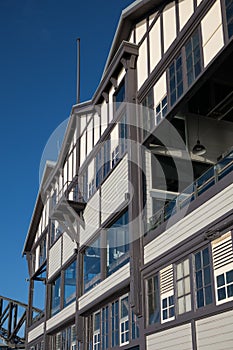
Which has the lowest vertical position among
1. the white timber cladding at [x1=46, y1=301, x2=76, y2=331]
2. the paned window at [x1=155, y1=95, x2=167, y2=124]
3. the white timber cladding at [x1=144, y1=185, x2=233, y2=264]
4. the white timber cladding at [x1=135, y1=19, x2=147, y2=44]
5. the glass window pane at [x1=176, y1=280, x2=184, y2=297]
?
the glass window pane at [x1=176, y1=280, x2=184, y2=297]

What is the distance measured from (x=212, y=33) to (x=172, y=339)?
9.41 meters

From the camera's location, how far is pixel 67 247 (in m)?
28.6

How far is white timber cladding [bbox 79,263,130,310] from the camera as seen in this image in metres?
20.2

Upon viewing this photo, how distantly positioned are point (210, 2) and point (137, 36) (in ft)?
20.7

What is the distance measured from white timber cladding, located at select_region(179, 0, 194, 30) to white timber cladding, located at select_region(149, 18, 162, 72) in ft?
5.37

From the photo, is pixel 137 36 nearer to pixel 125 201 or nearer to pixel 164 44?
pixel 164 44

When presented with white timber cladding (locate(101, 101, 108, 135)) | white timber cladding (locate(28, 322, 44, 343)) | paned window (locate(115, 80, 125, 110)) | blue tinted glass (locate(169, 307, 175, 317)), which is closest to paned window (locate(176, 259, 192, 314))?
blue tinted glass (locate(169, 307, 175, 317))

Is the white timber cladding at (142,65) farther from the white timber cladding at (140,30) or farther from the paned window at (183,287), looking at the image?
the paned window at (183,287)

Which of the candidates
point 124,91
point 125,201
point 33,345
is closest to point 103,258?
point 125,201

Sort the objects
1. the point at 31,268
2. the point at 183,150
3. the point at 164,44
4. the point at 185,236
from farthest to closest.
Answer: the point at 31,268 → the point at 183,150 → the point at 164,44 → the point at 185,236

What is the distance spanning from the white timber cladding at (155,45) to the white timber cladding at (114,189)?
3.87 metres

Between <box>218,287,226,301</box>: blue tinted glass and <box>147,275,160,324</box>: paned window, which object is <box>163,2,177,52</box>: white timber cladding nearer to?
<box>147,275,160,324</box>: paned window

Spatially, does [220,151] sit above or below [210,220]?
above

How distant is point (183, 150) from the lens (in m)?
21.4
